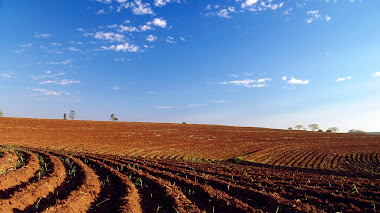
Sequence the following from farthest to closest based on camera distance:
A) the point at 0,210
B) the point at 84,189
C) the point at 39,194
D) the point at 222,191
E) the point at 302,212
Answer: the point at 222,191 → the point at 84,189 → the point at 39,194 → the point at 302,212 → the point at 0,210

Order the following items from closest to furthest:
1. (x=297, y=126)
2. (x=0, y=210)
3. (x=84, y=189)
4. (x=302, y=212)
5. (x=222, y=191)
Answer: (x=0, y=210), (x=302, y=212), (x=84, y=189), (x=222, y=191), (x=297, y=126)

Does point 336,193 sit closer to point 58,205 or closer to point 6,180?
point 58,205

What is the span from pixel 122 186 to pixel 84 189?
94 cm

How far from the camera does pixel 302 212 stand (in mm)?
4160

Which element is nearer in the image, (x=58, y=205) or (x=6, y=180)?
(x=58, y=205)

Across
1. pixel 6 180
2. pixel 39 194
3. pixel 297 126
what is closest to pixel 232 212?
pixel 39 194

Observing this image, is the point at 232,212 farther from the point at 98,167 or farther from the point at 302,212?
the point at 98,167

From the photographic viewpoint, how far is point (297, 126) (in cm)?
12200

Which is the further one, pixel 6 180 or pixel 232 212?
pixel 6 180

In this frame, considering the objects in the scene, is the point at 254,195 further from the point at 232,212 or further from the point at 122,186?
the point at 122,186

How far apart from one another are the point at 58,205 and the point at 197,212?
106 inches

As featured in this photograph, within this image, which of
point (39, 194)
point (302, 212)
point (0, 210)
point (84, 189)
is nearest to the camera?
point (0, 210)

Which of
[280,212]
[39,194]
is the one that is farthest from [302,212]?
[39,194]

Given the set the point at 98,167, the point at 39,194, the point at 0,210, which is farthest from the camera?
the point at 98,167
